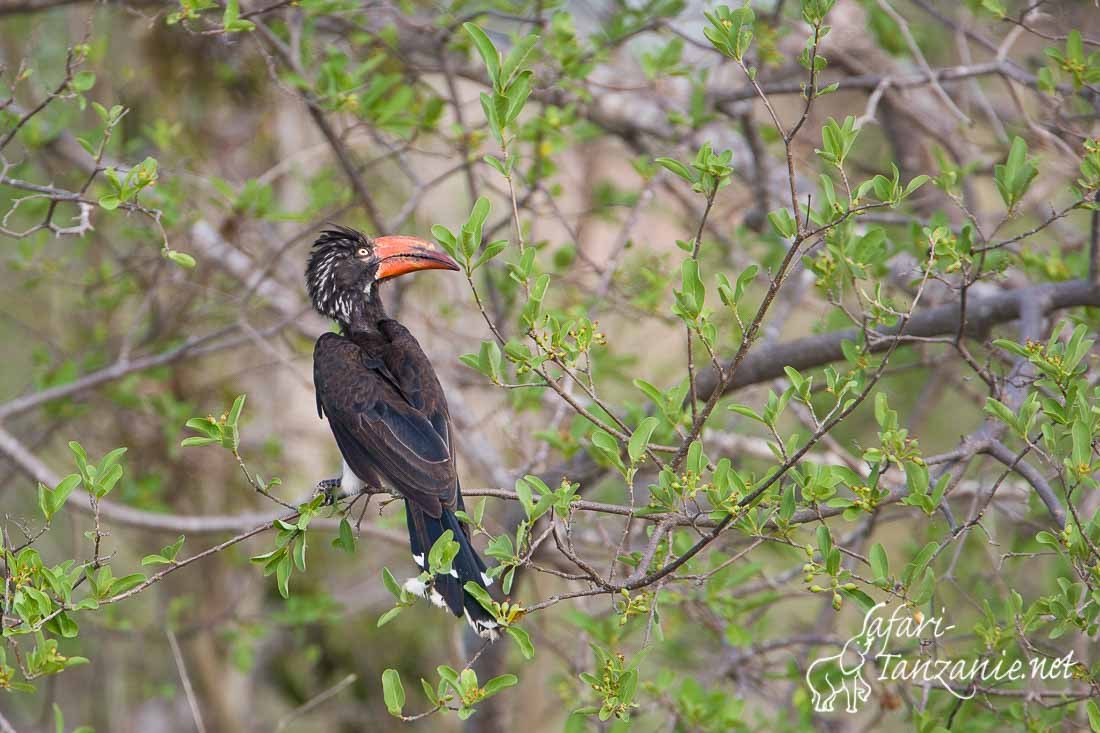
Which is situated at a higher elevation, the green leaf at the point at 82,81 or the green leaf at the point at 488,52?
the green leaf at the point at 488,52

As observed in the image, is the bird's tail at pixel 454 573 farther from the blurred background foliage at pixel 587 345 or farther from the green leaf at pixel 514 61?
the green leaf at pixel 514 61

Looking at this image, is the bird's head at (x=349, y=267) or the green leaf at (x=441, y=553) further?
the bird's head at (x=349, y=267)

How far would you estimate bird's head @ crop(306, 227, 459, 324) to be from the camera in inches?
168

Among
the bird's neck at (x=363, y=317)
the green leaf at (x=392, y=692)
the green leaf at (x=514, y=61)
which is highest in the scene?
the green leaf at (x=514, y=61)

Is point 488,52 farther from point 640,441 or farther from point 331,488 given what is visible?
point 331,488

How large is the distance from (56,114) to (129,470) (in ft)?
6.41

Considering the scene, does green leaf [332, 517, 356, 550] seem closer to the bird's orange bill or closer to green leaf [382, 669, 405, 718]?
green leaf [382, 669, 405, 718]

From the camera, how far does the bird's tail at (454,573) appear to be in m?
2.89

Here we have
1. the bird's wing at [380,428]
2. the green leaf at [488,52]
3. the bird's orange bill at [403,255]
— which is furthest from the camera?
the bird's orange bill at [403,255]

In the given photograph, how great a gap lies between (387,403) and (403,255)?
29.4 inches

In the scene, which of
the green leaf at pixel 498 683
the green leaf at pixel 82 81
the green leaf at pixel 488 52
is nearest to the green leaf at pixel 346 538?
the green leaf at pixel 498 683

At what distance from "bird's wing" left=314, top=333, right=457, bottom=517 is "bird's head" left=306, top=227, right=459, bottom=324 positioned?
410 millimetres

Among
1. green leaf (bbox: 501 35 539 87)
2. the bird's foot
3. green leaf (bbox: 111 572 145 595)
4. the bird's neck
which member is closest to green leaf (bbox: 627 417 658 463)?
green leaf (bbox: 501 35 539 87)

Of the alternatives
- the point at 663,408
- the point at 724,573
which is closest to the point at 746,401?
the point at 724,573
